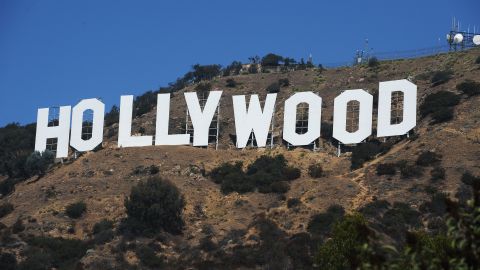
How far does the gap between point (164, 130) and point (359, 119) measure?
50.7 ft

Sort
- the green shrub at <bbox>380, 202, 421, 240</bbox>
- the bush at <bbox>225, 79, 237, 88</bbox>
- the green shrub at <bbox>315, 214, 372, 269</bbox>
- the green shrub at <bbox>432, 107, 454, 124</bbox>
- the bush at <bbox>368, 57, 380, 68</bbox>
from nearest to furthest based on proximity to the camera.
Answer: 1. the green shrub at <bbox>315, 214, 372, 269</bbox>
2. the green shrub at <bbox>380, 202, 421, 240</bbox>
3. the green shrub at <bbox>432, 107, 454, 124</bbox>
4. the bush at <bbox>368, 57, 380, 68</bbox>
5. the bush at <bbox>225, 79, 237, 88</bbox>

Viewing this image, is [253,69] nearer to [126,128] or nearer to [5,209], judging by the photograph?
[126,128]

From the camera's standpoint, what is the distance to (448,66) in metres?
87.8

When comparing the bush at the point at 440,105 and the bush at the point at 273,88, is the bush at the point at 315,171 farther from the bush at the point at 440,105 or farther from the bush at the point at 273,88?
the bush at the point at 273,88

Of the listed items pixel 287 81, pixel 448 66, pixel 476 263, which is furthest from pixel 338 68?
pixel 476 263

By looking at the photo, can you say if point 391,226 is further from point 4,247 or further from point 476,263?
point 476,263

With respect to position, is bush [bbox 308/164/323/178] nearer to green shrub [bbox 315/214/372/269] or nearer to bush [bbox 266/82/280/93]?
bush [bbox 266/82/280/93]

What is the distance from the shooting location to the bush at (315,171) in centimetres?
6912

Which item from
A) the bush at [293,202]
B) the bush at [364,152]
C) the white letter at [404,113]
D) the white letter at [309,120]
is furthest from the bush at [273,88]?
the bush at [293,202]

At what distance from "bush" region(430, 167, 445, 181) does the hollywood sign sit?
20.6 ft

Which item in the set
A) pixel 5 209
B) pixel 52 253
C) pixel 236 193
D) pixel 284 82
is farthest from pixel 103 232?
pixel 284 82

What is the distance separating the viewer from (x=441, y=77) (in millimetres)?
83188

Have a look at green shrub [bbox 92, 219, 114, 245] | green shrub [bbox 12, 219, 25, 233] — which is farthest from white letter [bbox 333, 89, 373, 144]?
green shrub [bbox 12, 219, 25, 233]

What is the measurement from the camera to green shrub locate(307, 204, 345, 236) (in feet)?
192
